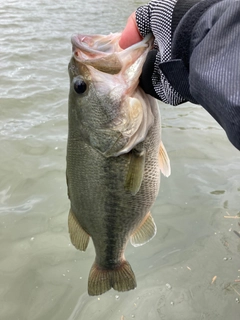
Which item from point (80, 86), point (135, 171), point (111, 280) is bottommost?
point (111, 280)

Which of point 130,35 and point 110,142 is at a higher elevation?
point 130,35

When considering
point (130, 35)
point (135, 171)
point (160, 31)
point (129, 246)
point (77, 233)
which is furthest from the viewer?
point (129, 246)

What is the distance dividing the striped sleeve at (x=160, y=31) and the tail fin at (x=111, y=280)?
1147 millimetres

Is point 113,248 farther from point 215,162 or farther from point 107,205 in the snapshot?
point 215,162

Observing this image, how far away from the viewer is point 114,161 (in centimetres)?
178

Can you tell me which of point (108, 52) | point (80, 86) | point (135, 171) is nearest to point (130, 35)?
point (108, 52)

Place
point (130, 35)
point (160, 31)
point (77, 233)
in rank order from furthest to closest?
point (77, 233)
point (130, 35)
point (160, 31)

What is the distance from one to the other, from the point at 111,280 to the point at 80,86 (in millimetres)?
1226

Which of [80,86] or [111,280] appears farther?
[111,280]

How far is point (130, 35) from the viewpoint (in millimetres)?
1597

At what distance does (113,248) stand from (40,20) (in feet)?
30.5

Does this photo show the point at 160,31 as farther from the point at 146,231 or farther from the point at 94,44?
the point at 146,231

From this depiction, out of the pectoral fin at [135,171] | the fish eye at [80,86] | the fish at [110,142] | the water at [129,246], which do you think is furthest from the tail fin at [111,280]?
the fish eye at [80,86]

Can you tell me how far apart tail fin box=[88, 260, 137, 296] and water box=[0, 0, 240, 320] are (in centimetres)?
41
